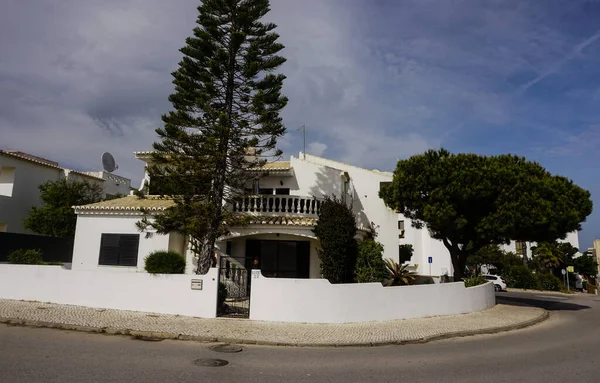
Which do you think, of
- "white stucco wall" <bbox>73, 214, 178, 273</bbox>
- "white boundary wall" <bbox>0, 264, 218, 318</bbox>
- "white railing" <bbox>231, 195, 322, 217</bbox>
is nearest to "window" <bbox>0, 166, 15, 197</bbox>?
"white stucco wall" <bbox>73, 214, 178, 273</bbox>

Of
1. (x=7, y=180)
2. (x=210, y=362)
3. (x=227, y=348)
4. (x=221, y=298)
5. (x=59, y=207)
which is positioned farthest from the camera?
(x=7, y=180)

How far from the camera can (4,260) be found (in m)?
18.8

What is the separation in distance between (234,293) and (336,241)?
13.4 feet

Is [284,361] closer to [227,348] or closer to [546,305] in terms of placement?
[227,348]

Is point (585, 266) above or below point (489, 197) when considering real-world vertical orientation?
below

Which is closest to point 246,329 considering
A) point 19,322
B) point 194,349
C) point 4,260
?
point 194,349

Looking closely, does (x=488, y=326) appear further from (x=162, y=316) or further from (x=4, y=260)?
(x=4, y=260)

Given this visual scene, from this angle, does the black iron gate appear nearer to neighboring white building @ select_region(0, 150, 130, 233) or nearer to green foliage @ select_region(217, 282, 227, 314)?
green foliage @ select_region(217, 282, 227, 314)

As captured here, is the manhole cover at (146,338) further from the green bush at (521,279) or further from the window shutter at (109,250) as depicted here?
the green bush at (521,279)

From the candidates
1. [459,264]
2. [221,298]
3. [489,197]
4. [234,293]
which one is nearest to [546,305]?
[459,264]

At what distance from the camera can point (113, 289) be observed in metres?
11.9

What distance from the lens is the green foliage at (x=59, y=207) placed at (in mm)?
22641

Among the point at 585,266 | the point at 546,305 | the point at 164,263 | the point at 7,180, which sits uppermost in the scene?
the point at 7,180

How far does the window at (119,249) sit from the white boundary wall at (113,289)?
143 inches
